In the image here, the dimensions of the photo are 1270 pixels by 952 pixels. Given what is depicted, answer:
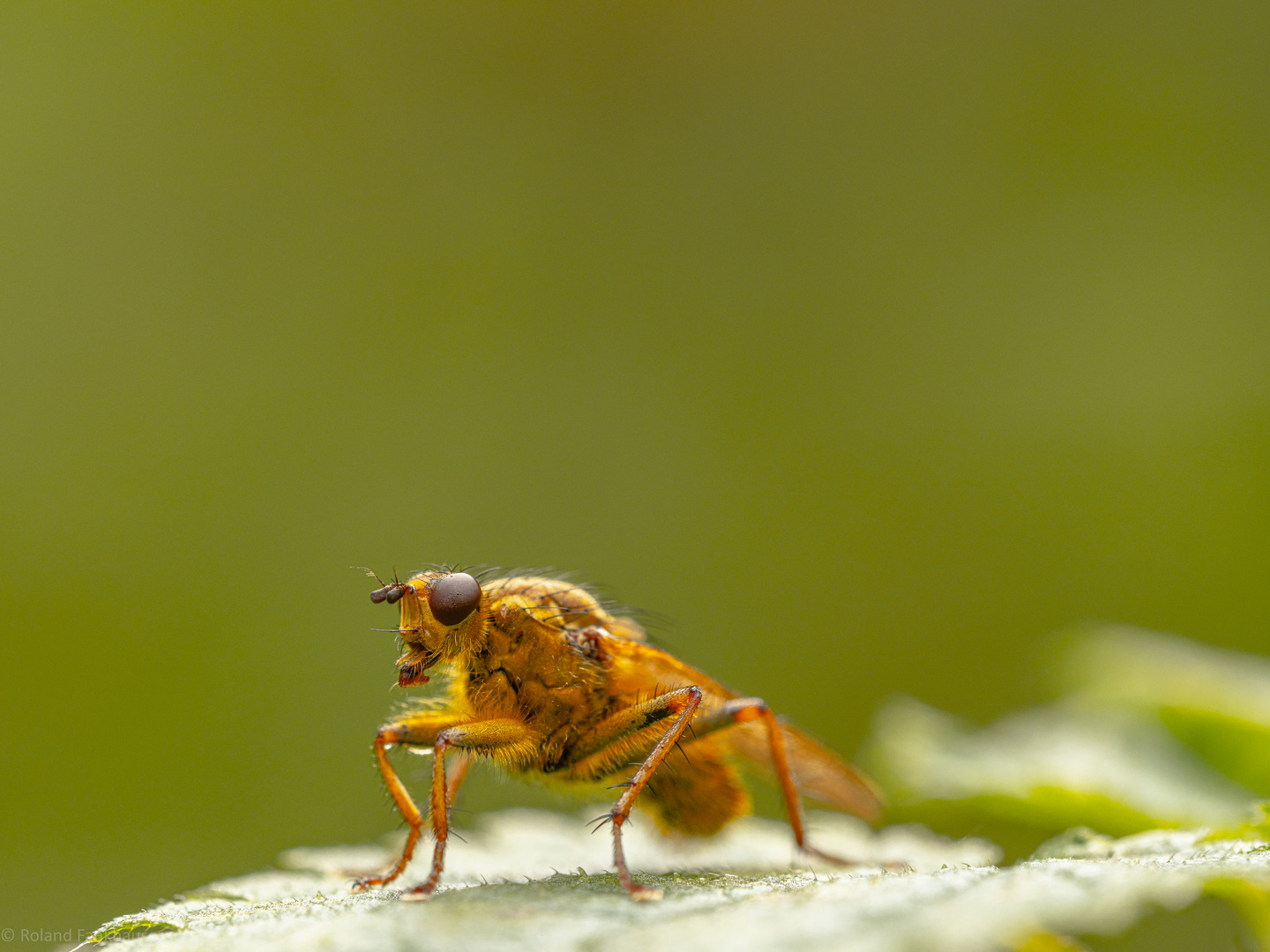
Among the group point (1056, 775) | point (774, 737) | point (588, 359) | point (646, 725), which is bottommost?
point (1056, 775)

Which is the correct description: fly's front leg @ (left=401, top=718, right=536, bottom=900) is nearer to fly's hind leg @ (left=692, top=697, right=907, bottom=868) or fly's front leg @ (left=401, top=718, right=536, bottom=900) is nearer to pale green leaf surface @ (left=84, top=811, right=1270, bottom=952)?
pale green leaf surface @ (left=84, top=811, right=1270, bottom=952)

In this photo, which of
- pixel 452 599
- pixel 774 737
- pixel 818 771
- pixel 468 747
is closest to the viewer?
pixel 468 747

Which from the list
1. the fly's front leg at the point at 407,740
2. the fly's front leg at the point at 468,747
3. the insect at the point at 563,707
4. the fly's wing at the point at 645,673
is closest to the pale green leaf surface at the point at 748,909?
the fly's front leg at the point at 468,747

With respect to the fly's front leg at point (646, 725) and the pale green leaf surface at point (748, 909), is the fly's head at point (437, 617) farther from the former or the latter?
the pale green leaf surface at point (748, 909)

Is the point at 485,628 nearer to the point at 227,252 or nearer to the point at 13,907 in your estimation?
the point at 13,907

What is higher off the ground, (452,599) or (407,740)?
(452,599)

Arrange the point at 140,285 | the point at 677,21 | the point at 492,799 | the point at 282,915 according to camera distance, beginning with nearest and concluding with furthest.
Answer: the point at 282,915
the point at 492,799
the point at 140,285
the point at 677,21

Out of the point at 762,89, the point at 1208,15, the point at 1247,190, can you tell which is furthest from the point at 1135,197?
the point at 762,89

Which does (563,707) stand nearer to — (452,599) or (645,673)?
(645,673)

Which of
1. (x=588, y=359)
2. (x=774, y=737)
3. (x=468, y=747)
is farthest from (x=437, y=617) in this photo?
(x=588, y=359)
